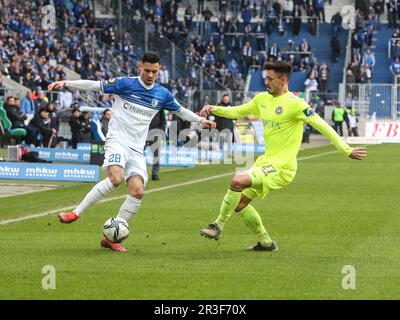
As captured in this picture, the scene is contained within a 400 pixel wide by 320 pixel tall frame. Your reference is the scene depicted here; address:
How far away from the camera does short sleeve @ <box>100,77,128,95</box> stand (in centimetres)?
1424

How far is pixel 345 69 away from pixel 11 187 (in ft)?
127

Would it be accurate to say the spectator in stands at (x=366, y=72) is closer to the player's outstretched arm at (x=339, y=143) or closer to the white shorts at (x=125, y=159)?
the player's outstretched arm at (x=339, y=143)

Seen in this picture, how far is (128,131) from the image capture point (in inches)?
558

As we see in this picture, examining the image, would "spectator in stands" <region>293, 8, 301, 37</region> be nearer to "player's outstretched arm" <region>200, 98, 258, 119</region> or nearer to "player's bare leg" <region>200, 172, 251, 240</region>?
"player's outstretched arm" <region>200, 98, 258, 119</region>

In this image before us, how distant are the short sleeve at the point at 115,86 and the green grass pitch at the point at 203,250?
79.1 inches

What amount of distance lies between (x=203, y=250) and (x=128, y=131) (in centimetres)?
179

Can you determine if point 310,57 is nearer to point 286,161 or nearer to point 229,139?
point 229,139

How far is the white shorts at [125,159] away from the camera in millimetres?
13953

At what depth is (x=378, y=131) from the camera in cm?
5269

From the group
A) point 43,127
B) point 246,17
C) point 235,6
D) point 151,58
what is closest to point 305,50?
point 246,17

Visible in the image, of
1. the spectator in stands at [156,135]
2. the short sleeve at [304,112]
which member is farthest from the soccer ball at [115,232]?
the spectator in stands at [156,135]

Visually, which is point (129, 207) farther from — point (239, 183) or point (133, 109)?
point (239, 183)

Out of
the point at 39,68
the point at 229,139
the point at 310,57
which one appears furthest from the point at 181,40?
the point at 229,139

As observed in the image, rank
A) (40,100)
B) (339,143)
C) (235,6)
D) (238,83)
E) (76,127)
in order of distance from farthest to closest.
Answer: (235,6)
(238,83)
(40,100)
(76,127)
(339,143)
